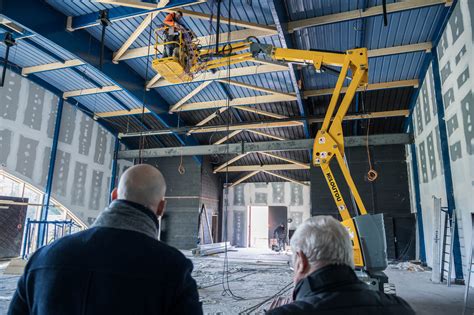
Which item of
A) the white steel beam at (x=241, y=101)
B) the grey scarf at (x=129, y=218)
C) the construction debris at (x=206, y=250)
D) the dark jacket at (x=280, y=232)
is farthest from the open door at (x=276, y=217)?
the grey scarf at (x=129, y=218)

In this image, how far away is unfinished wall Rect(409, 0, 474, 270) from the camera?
256 inches

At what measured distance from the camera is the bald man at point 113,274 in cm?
132

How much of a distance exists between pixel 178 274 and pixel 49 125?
14.0 meters

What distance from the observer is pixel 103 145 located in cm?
1574

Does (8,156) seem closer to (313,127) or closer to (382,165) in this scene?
(313,127)

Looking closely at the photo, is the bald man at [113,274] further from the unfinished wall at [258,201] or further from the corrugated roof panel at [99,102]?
the unfinished wall at [258,201]

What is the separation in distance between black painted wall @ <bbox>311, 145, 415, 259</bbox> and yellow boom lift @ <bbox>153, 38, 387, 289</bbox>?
7716mm

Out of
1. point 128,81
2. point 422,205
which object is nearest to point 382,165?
point 422,205

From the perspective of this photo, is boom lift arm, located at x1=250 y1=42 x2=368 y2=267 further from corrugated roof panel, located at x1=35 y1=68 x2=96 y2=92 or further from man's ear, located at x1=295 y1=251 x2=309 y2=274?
corrugated roof panel, located at x1=35 y1=68 x2=96 y2=92

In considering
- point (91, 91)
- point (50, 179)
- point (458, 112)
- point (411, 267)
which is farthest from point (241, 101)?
point (411, 267)

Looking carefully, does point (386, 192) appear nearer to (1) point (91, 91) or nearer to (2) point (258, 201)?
(2) point (258, 201)

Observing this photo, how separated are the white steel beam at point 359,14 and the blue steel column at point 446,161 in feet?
5.77

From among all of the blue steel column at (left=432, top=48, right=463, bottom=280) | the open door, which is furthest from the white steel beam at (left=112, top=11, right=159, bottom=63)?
the open door

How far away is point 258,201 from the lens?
20812 mm
